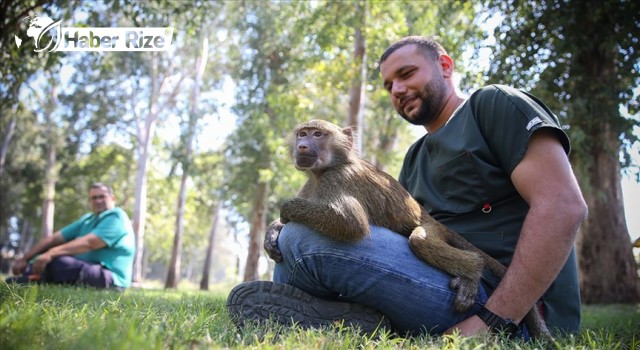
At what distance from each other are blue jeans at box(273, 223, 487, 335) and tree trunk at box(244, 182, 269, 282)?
48.7 feet

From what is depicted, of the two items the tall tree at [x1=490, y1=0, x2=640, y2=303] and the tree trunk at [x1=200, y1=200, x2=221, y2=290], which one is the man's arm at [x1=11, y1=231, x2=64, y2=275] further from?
the tree trunk at [x1=200, y1=200, x2=221, y2=290]

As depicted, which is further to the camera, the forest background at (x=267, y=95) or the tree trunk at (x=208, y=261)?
the tree trunk at (x=208, y=261)

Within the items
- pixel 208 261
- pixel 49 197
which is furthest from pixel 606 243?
pixel 49 197

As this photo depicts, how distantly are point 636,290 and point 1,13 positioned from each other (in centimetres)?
1044

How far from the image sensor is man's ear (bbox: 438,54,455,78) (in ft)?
12.5

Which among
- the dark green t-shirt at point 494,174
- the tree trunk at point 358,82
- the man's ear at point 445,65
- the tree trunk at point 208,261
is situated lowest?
the tree trunk at point 208,261

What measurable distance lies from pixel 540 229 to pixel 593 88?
6.82 m

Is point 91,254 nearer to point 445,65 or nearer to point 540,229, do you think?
point 445,65

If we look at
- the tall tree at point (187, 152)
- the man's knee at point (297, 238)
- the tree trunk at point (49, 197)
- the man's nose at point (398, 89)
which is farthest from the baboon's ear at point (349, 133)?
the tree trunk at point (49, 197)

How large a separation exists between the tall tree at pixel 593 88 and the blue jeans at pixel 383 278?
6268 mm

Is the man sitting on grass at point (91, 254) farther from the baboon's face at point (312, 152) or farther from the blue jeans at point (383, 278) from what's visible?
the blue jeans at point (383, 278)

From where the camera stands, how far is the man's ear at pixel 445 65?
3.80 meters

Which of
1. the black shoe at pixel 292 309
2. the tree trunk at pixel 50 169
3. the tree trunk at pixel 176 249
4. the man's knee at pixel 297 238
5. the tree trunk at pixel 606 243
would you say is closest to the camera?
the black shoe at pixel 292 309

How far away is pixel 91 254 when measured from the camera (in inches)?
293
